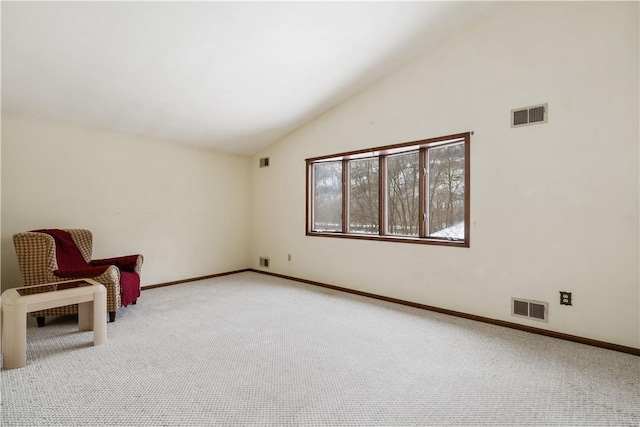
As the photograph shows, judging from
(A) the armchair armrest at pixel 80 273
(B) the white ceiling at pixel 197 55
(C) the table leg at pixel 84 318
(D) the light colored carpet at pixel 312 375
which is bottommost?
(D) the light colored carpet at pixel 312 375

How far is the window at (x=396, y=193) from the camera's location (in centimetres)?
377

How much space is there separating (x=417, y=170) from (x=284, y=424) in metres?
3.25

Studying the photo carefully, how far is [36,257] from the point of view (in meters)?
3.19

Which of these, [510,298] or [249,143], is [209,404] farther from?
[249,143]

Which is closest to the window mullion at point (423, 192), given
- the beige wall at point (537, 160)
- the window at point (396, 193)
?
the window at point (396, 193)

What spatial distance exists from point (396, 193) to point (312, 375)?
9.07ft

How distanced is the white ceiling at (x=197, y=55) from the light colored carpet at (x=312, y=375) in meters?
2.40

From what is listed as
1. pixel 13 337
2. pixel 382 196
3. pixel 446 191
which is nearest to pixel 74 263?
pixel 13 337

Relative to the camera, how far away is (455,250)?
364 centimetres

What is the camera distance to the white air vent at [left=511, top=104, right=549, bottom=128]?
10.0ft

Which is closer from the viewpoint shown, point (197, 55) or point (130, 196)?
point (197, 55)

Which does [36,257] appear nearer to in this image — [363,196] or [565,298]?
[363,196]

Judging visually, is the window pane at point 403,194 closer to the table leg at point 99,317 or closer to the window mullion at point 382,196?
the window mullion at point 382,196

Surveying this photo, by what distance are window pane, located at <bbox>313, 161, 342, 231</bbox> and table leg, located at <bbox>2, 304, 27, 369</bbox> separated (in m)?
3.63
